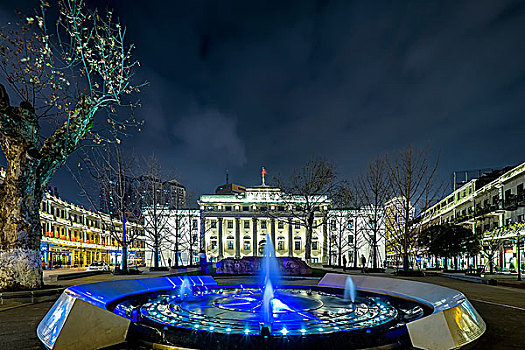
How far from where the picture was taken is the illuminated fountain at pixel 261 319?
4660 millimetres

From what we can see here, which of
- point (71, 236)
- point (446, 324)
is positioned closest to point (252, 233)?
point (71, 236)

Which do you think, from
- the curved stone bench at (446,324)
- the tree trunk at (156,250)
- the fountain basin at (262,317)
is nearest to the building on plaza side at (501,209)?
the tree trunk at (156,250)

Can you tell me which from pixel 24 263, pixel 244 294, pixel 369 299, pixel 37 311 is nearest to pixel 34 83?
pixel 24 263

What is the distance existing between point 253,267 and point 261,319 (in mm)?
15328

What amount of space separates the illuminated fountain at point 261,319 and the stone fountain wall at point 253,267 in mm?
12361

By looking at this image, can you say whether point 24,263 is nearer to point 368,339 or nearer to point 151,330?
point 151,330

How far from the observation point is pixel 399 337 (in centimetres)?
500

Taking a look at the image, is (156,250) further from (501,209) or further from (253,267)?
(501,209)

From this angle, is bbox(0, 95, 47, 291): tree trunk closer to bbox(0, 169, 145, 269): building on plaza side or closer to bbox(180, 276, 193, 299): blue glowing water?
bbox(180, 276, 193, 299): blue glowing water

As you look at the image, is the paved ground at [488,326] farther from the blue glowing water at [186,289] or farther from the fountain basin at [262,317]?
the blue glowing water at [186,289]

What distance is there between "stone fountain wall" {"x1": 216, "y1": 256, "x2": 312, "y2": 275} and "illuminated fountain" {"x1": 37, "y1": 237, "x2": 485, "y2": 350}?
1236 cm

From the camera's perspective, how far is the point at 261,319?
5.73m

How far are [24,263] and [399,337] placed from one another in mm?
10822

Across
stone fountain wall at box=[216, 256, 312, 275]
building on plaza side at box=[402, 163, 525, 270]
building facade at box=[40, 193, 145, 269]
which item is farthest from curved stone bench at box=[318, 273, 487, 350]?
building facade at box=[40, 193, 145, 269]
